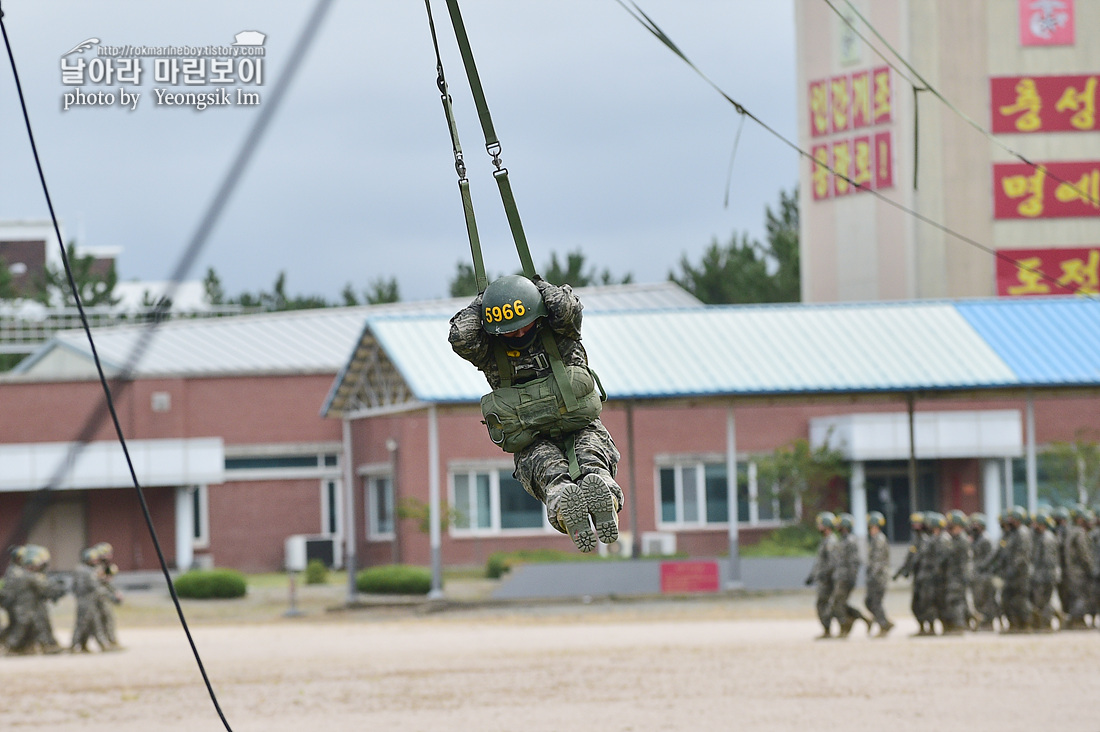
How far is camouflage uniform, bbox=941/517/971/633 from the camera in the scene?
24562 mm

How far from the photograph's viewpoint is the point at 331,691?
19375mm

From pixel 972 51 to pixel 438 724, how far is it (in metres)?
35.7

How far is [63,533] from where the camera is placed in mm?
45156

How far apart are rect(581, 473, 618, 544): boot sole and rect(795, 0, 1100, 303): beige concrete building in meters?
38.2

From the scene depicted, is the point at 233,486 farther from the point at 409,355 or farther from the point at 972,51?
the point at 972,51

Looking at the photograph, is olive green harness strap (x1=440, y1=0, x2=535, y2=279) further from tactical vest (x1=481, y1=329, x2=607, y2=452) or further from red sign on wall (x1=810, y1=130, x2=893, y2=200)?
red sign on wall (x1=810, y1=130, x2=893, y2=200)

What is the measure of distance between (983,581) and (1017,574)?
2.62 ft

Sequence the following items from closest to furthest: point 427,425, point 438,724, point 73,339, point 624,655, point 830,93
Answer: point 438,724
point 624,655
point 427,425
point 830,93
point 73,339

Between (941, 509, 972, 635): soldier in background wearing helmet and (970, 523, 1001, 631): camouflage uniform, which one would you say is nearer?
(941, 509, 972, 635): soldier in background wearing helmet

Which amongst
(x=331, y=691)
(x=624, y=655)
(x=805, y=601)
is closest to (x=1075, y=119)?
(x=805, y=601)

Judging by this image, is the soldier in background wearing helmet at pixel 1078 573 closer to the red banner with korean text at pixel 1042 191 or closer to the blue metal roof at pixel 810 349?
the blue metal roof at pixel 810 349

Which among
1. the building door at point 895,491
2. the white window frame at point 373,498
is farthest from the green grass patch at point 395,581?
the building door at point 895,491

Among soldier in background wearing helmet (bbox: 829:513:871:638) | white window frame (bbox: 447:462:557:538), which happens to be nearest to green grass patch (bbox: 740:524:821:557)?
white window frame (bbox: 447:462:557:538)

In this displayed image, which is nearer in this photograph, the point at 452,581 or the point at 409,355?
the point at 409,355
